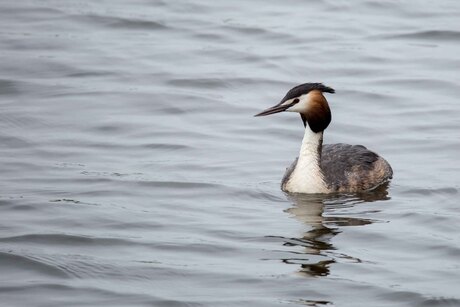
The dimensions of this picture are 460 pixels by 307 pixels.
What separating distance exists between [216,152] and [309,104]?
1724mm

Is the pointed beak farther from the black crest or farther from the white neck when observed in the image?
the white neck

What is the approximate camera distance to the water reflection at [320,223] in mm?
10367

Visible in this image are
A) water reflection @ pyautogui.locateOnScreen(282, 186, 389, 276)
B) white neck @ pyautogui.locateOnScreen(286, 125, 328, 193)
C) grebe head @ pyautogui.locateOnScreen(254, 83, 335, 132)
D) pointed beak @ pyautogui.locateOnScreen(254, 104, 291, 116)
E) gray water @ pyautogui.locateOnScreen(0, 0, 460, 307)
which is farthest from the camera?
white neck @ pyautogui.locateOnScreen(286, 125, 328, 193)

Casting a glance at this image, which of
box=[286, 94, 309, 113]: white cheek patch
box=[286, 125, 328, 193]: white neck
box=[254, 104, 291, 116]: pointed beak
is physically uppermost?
box=[286, 94, 309, 113]: white cheek patch

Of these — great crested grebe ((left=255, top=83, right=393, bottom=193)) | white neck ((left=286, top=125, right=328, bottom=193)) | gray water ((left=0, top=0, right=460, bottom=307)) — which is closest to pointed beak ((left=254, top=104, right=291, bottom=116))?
great crested grebe ((left=255, top=83, right=393, bottom=193))

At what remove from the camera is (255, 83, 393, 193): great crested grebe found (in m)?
12.7

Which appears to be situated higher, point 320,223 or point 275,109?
point 275,109

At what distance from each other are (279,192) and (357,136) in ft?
7.81

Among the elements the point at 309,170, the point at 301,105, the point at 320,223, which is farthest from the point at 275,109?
the point at 320,223

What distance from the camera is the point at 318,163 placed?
42.3 ft

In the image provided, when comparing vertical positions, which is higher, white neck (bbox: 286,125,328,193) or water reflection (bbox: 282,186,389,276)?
white neck (bbox: 286,125,328,193)

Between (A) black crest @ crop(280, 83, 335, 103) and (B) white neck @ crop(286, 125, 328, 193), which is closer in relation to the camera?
(A) black crest @ crop(280, 83, 335, 103)

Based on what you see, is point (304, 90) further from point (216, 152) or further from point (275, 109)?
point (216, 152)

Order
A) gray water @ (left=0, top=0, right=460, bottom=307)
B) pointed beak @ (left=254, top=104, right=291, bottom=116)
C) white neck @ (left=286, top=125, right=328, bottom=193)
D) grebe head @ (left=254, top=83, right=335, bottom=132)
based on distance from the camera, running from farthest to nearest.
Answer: white neck @ (left=286, top=125, right=328, bottom=193), grebe head @ (left=254, top=83, right=335, bottom=132), pointed beak @ (left=254, top=104, right=291, bottom=116), gray water @ (left=0, top=0, right=460, bottom=307)
